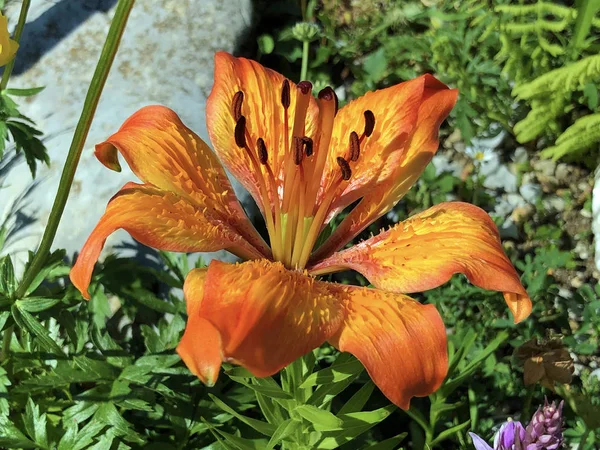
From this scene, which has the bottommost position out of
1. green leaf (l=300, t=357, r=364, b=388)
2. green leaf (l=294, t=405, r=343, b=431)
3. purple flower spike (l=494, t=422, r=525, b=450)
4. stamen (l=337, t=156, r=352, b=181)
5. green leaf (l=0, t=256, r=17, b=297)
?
purple flower spike (l=494, t=422, r=525, b=450)

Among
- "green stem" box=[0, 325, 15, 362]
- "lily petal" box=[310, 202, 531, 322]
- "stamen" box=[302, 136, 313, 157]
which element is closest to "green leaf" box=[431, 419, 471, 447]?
"lily petal" box=[310, 202, 531, 322]

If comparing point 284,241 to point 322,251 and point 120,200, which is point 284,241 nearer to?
point 322,251

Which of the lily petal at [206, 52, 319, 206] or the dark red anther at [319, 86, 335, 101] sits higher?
the dark red anther at [319, 86, 335, 101]

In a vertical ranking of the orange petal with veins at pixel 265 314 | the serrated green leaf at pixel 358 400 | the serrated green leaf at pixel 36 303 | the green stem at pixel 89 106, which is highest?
the green stem at pixel 89 106

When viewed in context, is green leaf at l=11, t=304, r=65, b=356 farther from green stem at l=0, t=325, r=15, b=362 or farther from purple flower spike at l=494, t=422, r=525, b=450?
purple flower spike at l=494, t=422, r=525, b=450

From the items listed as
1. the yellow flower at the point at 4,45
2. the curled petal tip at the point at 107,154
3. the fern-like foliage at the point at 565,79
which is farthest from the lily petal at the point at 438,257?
the fern-like foliage at the point at 565,79

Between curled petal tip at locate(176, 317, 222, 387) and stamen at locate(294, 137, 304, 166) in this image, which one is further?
stamen at locate(294, 137, 304, 166)

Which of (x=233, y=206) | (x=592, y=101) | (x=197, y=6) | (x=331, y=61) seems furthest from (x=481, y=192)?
(x=233, y=206)

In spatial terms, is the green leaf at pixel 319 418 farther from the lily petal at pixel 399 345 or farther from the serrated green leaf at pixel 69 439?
the serrated green leaf at pixel 69 439
